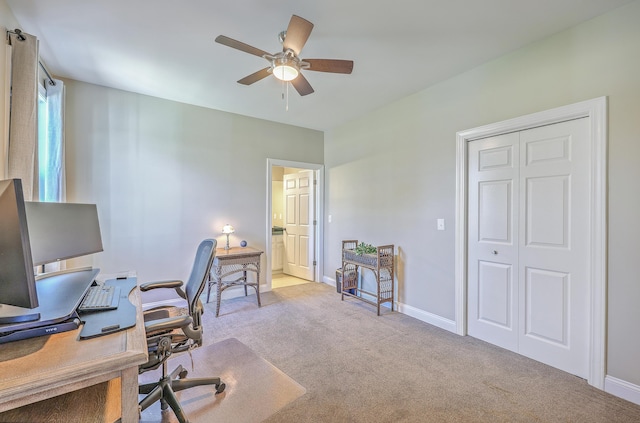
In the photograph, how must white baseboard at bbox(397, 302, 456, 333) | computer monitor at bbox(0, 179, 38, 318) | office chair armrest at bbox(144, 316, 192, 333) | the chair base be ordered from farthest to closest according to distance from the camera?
1. white baseboard at bbox(397, 302, 456, 333)
2. the chair base
3. office chair armrest at bbox(144, 316, 192, 333)
4. computer monitor at bbox(0, 179, 38, 318)

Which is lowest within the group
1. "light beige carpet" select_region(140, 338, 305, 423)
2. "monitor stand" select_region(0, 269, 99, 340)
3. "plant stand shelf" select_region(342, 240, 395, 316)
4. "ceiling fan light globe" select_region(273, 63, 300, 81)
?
"light beige carpet" select_region(140, 338, 305, 423)

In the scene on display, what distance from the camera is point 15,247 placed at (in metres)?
0.94

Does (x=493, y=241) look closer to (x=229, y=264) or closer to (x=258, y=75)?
(x=258, y=75)

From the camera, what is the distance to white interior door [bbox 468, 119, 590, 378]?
7.02 ft

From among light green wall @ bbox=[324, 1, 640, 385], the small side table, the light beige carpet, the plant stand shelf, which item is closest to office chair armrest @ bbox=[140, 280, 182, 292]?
the light beige carpet

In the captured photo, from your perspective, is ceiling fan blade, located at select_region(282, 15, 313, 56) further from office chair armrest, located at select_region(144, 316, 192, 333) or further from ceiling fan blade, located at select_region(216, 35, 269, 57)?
office chair armrest, located at select_region(144, 316, 192, 333)

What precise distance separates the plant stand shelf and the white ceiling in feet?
6.53

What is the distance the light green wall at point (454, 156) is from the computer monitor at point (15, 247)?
10.2 feet

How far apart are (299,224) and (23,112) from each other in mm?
3812

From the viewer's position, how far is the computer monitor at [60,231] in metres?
1.59

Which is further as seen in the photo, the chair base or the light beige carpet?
the light beige carpet

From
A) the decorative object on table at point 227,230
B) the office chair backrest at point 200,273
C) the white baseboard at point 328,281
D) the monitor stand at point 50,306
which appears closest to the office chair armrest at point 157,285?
the office chair backrest at point 200,273

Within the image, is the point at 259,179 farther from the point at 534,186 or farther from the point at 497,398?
the point at 497,398

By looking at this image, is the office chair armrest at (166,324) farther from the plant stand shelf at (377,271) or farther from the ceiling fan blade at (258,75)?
the plant stand shelf at (377,271)
